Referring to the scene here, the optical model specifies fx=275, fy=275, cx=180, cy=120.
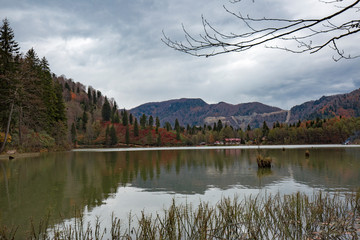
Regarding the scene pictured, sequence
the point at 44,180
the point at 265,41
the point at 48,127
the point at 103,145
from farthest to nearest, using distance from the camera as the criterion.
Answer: the point at 103,145, the point at 48,127, the point at 44,180, the point at 265,41

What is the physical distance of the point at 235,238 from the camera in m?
8.69

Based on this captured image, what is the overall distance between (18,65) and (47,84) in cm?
2548

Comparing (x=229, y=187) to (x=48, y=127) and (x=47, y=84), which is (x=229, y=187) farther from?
(x=47, y=84)

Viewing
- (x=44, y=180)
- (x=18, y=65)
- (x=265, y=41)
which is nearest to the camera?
(x=265, y=41)

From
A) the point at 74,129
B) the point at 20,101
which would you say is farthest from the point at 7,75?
the point at 74,129

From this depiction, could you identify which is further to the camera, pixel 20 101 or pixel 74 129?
pixel 74 129

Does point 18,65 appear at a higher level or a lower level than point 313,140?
higher

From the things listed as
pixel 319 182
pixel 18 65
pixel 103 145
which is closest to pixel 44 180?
pixel 319 182

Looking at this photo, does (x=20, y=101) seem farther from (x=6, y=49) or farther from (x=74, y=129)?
(x=74, y=129)

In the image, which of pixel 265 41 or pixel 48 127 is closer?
pixel 265 41

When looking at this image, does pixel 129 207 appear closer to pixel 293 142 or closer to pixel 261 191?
pixel 261 191

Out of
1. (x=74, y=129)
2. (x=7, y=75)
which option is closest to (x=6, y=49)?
(x=7, y=75)

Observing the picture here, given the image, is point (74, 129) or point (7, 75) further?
point (74, 129)

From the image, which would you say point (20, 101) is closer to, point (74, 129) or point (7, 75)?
point (7, 75)
